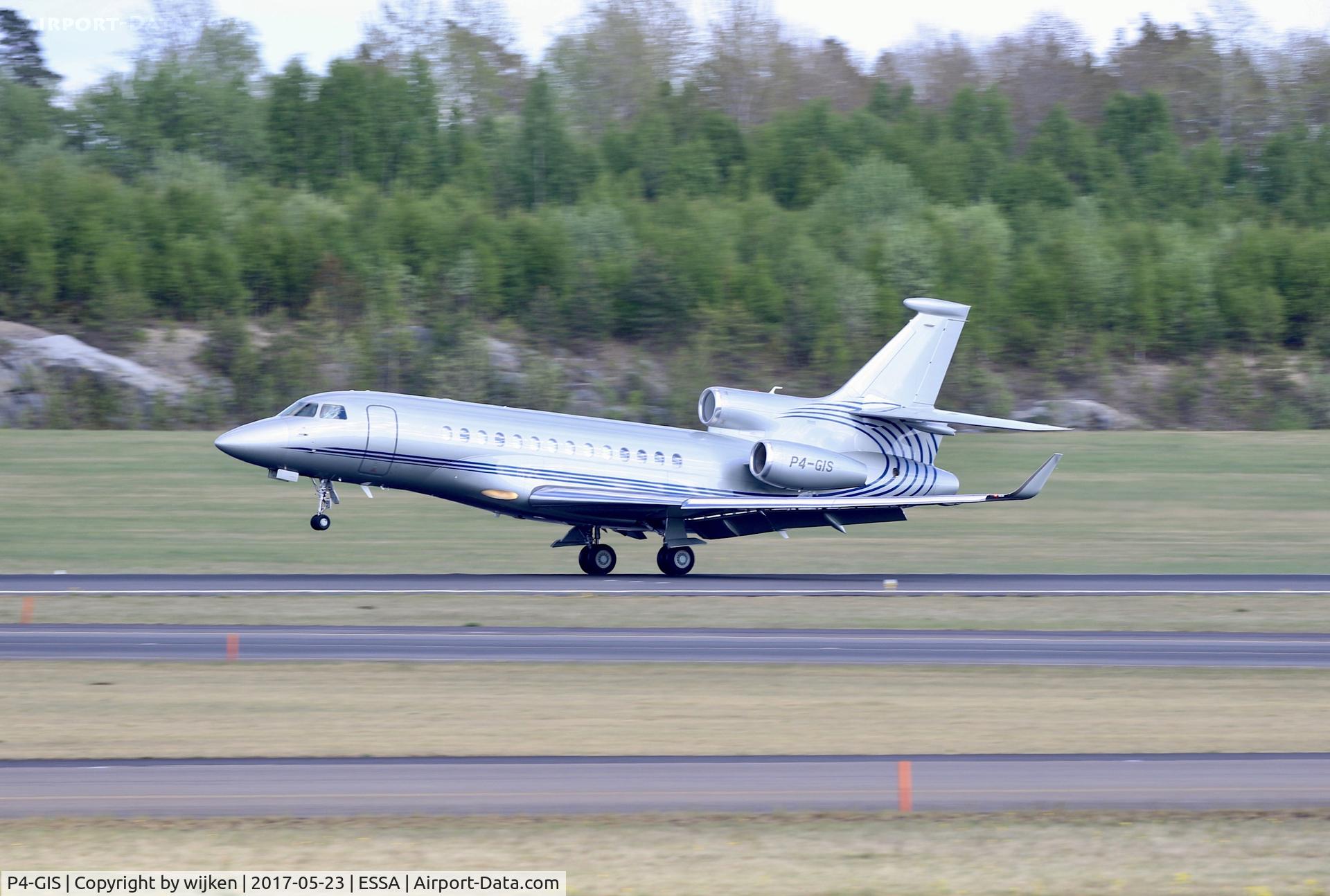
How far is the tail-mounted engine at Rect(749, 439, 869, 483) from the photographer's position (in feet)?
96.0

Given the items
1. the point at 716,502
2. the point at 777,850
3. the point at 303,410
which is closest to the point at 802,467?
the point at 716,502

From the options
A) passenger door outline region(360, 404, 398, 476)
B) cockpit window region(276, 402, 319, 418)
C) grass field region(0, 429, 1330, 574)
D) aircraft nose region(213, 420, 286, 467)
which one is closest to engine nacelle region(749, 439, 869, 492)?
grass field region(0, 429, 1330, 574)

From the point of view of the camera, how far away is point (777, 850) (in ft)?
33.7

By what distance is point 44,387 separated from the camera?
49656 mm

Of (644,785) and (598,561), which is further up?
(598,561)

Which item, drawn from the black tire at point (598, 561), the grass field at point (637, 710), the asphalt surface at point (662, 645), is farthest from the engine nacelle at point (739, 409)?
the grass field at point (637, 710)

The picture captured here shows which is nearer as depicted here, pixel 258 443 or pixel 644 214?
pixel 258 443

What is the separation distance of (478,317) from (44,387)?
18.1 meters

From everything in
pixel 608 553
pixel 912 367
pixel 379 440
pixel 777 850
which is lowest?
pixel 777 850

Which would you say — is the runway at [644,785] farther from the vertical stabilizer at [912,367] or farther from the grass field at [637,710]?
the vertical stabilizer at [912,367]

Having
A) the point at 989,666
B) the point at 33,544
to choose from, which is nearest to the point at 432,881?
the point at 989,666

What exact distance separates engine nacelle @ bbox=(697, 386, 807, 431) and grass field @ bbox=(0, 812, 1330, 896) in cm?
1952

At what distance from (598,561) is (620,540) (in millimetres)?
8331

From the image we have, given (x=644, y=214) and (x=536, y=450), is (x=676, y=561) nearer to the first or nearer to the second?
(x=536, y=450)
